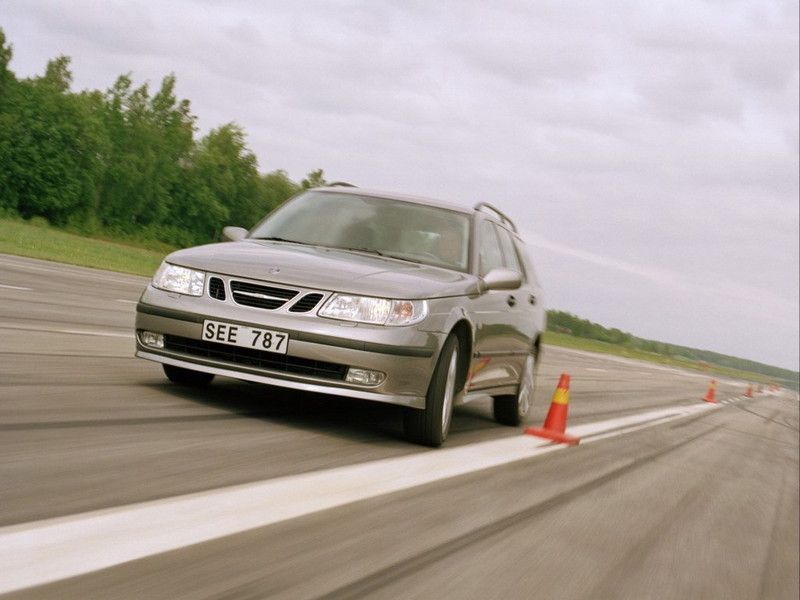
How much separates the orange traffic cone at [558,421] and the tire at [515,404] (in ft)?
0.99

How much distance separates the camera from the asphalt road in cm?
360

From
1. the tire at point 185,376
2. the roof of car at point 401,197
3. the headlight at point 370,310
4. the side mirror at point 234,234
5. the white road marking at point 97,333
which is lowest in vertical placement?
the white road marking at point 97,333

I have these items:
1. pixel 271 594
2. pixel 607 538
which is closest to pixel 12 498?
pixel 271 594

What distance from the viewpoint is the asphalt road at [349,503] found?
3.60 metres

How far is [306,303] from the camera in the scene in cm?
638

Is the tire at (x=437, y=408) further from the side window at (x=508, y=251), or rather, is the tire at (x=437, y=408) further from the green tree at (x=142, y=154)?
the green tree at (x=142, y=154)

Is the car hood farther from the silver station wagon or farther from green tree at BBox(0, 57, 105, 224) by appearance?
green tree at BBox(0, 57, 105, 224)

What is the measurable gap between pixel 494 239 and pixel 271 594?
18.8 feet

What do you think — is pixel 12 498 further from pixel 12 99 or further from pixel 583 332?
pixel 583 332

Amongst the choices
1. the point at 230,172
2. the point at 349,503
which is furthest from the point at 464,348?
the point at 230,172

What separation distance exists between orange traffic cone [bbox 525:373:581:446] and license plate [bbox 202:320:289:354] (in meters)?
3.34

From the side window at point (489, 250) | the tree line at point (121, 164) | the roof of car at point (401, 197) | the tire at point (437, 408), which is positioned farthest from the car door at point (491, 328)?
the tree line at point (121, 164)

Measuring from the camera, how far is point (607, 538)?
5.36 meters

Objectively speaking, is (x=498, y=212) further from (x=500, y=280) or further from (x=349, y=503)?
(x=349, y=503)
